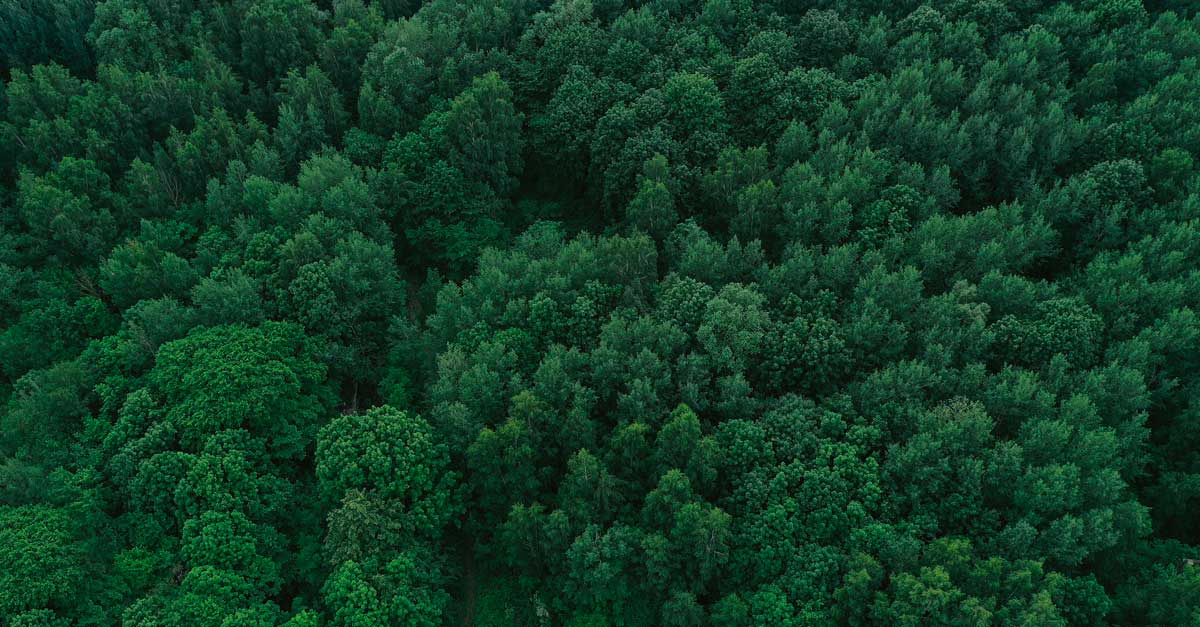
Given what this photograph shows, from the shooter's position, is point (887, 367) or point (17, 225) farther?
point (17, 225)

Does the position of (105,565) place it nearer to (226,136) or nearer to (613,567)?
(613,567)

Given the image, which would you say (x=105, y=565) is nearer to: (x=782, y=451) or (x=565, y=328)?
(x=565, y=328)

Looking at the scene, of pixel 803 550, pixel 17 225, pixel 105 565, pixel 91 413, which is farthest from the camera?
pixel 17 225

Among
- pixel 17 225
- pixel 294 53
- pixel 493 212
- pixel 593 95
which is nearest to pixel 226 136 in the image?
pixel 294 53

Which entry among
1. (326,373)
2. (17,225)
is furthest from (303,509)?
(17,225)

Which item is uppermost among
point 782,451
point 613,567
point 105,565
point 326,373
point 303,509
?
point 782,451

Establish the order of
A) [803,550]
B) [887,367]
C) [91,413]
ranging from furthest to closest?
[91,413] → [887,367] → [803,550]

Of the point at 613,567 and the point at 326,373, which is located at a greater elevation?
the point at 613,567
